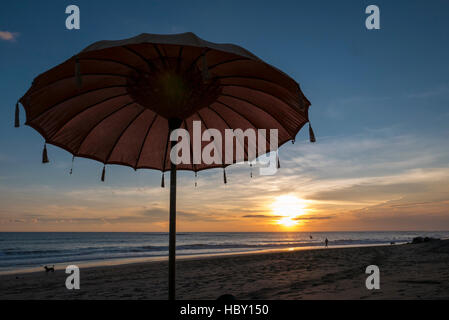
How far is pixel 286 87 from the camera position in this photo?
10.5 feet

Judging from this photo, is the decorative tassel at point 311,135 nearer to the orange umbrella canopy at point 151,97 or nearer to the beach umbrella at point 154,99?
the beach umbrella at point 154,99

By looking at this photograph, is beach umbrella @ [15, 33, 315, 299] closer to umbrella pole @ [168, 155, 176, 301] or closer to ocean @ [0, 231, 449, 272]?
umbrella pole @ [168, 155, 176, 301]

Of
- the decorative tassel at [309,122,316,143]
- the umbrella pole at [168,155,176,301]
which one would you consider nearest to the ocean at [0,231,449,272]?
the umbrella pole at [168,155,176,301]

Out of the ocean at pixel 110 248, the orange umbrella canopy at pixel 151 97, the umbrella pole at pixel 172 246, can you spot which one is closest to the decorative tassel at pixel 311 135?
the orange umbrella canopy at pixel 151 97

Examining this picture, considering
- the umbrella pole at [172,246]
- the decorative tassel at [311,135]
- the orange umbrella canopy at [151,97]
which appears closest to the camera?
the orange umbrella canopy at [151,97]

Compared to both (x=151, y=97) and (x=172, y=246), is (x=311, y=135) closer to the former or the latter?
(x=151, y=97)

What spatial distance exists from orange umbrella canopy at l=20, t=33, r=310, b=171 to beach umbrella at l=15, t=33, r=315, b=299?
10 millimetres

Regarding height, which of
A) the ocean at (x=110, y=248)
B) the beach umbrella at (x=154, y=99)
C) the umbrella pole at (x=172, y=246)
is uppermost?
the beach umbrella at (x=154, y=99)

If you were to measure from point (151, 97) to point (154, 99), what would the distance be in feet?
0.13

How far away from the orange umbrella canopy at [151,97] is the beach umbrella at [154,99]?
0.01m

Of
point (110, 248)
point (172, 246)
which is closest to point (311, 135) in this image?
point (172, 246)

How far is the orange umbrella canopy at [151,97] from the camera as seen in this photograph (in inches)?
114
